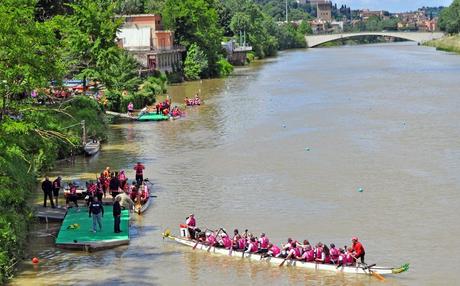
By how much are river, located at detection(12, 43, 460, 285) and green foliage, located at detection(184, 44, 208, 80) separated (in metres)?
23.0

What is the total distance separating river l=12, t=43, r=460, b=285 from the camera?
923 inches

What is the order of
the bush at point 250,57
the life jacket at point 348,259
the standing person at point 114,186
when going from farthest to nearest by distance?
the bush at point 250,57 < the standing person at point 114,186 < the life jacket at point 348,259

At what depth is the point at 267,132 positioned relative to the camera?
161 feet

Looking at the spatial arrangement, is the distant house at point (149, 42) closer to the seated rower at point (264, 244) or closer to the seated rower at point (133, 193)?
the seated rower at point (133, 193)

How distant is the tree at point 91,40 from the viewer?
5244cm

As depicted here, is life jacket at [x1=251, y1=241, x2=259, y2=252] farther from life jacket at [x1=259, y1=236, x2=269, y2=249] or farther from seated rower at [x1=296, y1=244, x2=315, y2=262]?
seated rower at [x1=296, y1=244, x2=315, y2=262]

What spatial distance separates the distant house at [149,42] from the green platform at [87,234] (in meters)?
53.8

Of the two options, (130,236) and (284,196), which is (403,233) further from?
(130,236)

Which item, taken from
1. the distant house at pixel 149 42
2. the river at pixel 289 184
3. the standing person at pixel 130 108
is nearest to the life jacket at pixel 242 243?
the river at pixel 289 184

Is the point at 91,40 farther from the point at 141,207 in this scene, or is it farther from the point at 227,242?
the point at 227,242

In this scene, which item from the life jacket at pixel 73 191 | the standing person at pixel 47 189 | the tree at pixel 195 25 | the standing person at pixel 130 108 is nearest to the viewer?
the standing person at pixel 47 189

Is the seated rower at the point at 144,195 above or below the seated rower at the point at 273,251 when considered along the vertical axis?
above

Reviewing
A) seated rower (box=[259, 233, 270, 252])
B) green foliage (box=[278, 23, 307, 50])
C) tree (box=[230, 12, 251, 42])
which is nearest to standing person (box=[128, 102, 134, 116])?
seated rower (box=[259, 233, 270, 252])

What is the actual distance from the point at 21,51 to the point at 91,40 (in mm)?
30489
